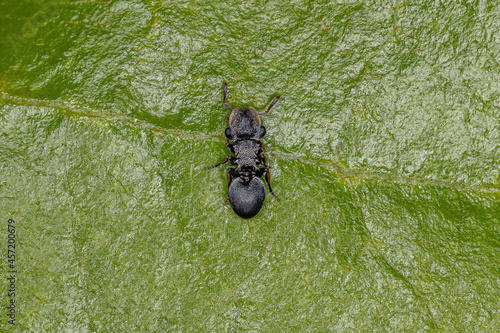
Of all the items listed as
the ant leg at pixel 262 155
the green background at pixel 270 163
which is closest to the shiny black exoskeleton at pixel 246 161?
the ant leg at pixel 262 155

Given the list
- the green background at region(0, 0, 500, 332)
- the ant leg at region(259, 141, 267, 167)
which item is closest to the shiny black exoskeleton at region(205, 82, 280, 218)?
the ant leg at region(259, 141, 267, 167)

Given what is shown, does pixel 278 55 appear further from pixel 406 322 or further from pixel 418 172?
pixel 406 322

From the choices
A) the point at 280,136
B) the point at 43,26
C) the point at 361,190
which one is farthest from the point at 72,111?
the point at 361,190

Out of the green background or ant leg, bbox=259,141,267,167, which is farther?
ant leg, bbox=259,141,267,167

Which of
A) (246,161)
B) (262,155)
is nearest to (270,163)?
(262,155)

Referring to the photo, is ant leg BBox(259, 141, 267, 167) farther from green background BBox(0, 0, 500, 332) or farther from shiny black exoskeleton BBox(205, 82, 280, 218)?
green background BBox(0, 0, 500, 332)

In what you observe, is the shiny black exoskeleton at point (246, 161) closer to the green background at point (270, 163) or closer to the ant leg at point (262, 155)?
the ant leg at point (262, 155)
